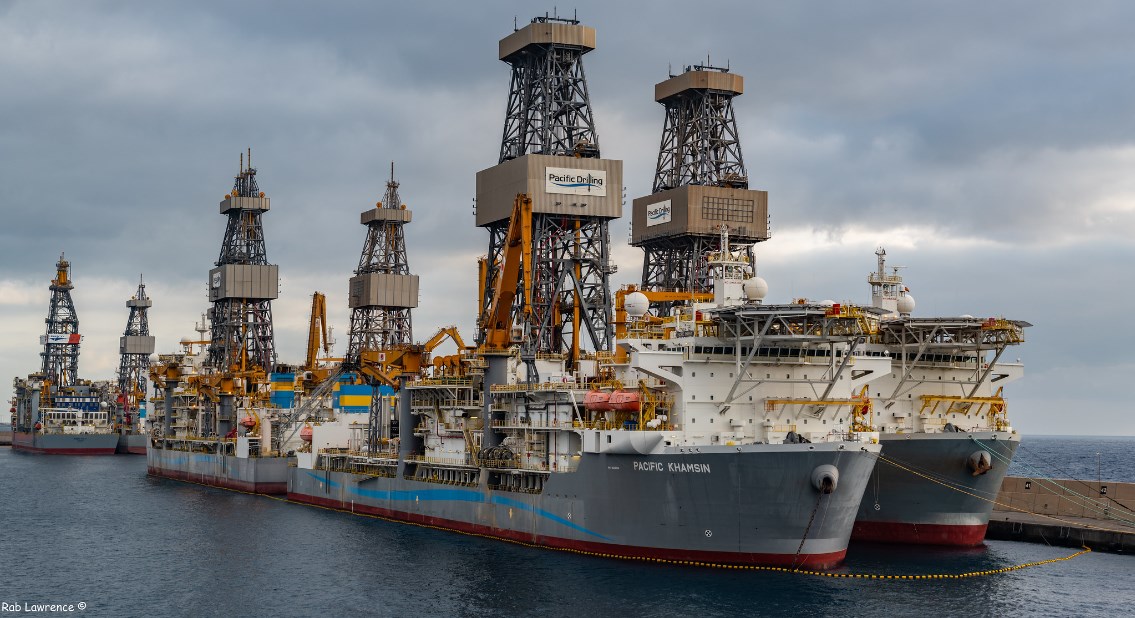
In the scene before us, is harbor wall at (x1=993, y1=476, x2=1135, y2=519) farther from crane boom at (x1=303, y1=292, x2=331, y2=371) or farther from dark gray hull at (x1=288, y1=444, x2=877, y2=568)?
A: crane boom at (x1=303, y1=292, x2=331, y2=371)

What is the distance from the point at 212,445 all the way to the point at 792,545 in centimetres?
6823

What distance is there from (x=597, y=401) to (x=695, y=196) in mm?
38623

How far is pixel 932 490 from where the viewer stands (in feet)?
171

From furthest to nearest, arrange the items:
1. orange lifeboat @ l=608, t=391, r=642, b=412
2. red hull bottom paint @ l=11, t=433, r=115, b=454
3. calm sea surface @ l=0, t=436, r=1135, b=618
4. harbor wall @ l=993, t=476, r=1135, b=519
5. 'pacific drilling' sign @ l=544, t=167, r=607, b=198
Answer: red hull bottom paint @ l=11, t=433, r=115, b=454 → 'pacific drilling' sign @ l=544, t=167, r=607, b=198 → harbor wall @ l=993, t=476, r=1135, b=519 → orange lifeboat @ l=608, t=391, r=642, b=412 → calm sea surface @ l=0, t=436, r=1135, b=618

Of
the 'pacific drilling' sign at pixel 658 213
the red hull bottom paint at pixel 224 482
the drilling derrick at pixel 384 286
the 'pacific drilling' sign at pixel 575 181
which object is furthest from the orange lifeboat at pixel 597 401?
the drilling derrick at pixel 384 286

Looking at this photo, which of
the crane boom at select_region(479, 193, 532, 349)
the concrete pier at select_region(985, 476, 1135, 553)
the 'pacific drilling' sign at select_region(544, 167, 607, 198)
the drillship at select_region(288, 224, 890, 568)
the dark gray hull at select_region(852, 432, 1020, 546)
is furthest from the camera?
the 'pacific drilling' sign at select_region(544, 167, 607, 198)

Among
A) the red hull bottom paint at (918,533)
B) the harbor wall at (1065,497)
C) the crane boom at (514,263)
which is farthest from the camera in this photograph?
the crane boom at (514,263)

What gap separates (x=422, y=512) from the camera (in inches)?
2386

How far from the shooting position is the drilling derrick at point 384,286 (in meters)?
119

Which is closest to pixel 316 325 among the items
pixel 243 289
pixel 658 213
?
pixel 243 289

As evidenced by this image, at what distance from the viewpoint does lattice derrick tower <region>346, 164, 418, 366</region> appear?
119056 mm

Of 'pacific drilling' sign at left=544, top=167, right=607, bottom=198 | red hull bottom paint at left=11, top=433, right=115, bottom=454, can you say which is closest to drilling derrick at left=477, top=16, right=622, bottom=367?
'pacific drilling' sign at left=544, top=167, right=607, bottom=198

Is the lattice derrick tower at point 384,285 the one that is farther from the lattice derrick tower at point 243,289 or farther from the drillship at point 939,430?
the drillship at point 939,430

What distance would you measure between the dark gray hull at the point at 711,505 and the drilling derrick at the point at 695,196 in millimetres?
36315
